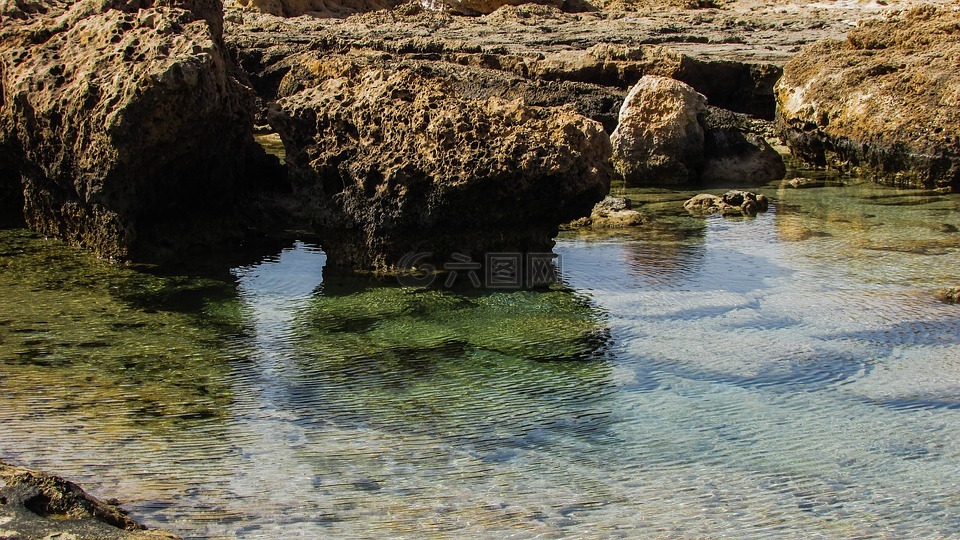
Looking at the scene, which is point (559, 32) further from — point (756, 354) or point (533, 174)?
point (756, 354)

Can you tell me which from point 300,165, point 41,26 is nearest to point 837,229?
point 300,165

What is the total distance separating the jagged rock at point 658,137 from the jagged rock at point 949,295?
4.85m

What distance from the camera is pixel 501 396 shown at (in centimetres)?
495

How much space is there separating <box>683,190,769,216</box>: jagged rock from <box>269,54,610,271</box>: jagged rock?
2.76m

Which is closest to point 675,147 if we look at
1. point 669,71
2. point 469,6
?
point 669,71

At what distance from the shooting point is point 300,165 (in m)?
Answer: 7.42

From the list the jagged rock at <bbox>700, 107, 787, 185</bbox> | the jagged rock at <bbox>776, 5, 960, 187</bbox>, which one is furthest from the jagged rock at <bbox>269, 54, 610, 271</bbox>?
the jagged rock at <bbox>776, 5, 960, 187</bbox>

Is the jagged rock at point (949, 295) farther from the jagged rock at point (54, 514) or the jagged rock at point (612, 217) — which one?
the jagged rock at point (54, 514)

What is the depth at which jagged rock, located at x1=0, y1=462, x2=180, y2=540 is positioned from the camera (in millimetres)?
3037

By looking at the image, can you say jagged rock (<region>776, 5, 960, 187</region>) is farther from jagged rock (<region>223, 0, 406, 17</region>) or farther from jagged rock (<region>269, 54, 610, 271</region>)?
jagged rock (<region>223, 0, 406, 17</region>)

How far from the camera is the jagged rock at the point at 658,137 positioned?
37.1 ft

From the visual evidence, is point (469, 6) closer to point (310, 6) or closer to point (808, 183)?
point (310, 6)

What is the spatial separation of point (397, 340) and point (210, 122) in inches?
103

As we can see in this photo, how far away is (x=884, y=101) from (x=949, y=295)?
18.1ft
